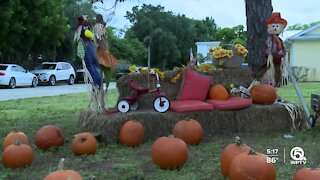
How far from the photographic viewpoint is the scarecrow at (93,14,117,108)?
772 centimetres

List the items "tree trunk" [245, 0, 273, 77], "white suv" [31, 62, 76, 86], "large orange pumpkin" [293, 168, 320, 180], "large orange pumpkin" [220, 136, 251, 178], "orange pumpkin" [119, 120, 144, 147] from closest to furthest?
"large orange pumpkin" [293, 168, 320, 180] → "large orange pumpkin" [220, 136, 251, 178] → "orange pumpkin" [119, 120, 144, 147] → "tree trunk" [245, 0, 273, 77] → "white suv" [31, 62, 76, 86]

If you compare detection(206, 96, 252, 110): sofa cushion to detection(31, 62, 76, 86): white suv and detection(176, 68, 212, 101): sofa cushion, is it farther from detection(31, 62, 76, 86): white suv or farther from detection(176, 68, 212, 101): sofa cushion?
detection(31, 62, 76, 86): white suv

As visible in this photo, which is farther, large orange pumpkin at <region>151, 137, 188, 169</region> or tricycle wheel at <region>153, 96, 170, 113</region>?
tricycle wheel at <region>153, 96, 170, 113</region>

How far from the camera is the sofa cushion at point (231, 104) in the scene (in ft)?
26.1

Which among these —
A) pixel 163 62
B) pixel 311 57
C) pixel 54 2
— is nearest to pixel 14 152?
pixel 54 2

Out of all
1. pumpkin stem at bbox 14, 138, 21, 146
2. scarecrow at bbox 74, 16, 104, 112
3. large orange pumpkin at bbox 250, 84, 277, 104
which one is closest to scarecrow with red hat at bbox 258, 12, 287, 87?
large orange pumpkin at bbox 250, 84, 277, 104

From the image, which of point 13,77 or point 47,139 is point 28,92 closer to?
point 13,77

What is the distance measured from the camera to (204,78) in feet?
27.9

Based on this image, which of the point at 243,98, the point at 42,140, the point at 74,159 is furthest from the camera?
the point at 243,98

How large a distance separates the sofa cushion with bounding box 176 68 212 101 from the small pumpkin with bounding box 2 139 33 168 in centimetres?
346

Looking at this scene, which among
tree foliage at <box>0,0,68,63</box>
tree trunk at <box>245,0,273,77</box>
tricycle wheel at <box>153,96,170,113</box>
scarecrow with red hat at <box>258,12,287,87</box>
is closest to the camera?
tricycle wheel at <box>153,96,170,113</box>

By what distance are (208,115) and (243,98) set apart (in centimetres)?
89

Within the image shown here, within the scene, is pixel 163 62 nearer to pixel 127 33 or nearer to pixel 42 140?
pixel 127 33

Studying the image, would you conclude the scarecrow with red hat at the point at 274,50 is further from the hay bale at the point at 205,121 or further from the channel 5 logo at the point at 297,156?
the channel 5 logo at the point at 297,156
